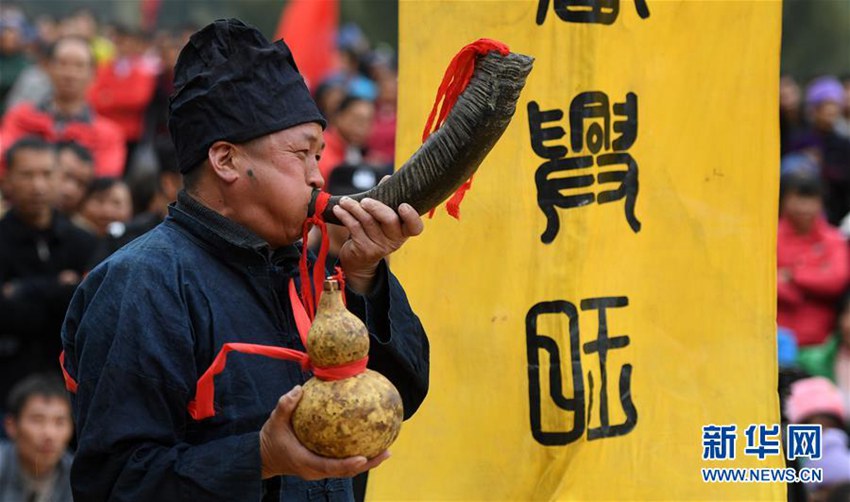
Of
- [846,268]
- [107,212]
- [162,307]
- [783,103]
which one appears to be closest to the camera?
[162,307]

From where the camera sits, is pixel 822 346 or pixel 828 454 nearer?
pixel 828 454

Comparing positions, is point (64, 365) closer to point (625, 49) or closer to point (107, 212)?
point (625, 49)

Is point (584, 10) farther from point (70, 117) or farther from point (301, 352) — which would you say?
point (70, 117)

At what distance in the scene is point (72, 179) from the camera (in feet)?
24.3

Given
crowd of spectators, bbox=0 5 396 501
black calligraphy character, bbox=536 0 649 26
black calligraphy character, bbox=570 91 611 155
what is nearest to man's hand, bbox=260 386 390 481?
black calligraphy character, bbox=570 91 611 155

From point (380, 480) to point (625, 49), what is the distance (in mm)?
1358

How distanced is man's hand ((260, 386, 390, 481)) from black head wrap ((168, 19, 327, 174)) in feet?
1.96

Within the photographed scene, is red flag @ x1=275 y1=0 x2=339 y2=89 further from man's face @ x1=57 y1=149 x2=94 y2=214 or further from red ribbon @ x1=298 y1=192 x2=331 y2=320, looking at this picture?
red ribbon @ x1=298 y1=192 x2=331 y2=320

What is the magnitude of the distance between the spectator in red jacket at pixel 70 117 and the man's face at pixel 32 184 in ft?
5.70

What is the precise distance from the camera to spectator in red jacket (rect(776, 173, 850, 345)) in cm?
726

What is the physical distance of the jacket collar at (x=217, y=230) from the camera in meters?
2.75

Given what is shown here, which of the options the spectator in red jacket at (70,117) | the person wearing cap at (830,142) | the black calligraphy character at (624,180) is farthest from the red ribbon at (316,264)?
the person wearing cap at (830,142)

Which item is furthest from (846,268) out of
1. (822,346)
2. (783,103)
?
(783,103)

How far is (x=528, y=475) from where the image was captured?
348cm
